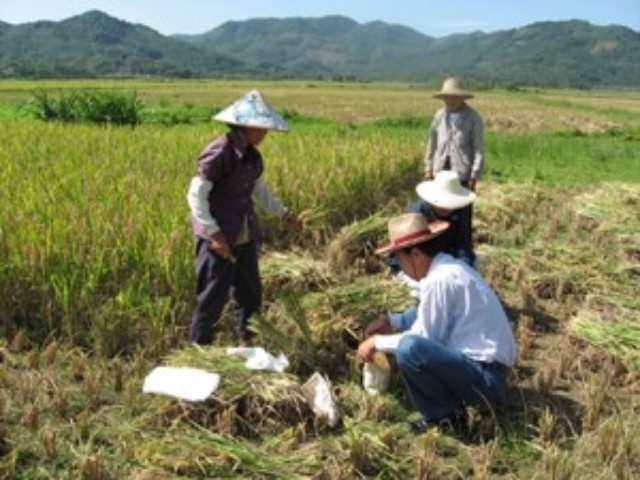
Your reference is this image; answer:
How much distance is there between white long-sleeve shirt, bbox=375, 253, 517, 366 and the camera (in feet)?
9.68

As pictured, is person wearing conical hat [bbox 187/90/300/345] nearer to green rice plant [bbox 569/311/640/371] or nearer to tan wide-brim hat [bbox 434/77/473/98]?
green rice plant [bbox 569/311/640/371]

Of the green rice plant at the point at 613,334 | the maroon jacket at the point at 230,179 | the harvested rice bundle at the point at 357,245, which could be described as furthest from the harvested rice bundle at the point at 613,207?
the maroon jacket at the point at 230,179

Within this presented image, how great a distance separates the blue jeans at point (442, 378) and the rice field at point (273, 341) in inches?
3.8

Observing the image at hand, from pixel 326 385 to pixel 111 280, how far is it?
A: 1458mm

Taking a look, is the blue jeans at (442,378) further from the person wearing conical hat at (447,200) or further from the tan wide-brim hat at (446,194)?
the tan wide-brim hat at (446,194)

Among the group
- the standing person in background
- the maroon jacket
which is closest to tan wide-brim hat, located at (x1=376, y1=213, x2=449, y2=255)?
the maroon jacket

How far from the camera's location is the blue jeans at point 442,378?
2.97 metres

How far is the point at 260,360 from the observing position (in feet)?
10.5

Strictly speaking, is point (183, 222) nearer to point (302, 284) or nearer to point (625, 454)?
point (302, 284)

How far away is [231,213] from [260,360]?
0.76 meters

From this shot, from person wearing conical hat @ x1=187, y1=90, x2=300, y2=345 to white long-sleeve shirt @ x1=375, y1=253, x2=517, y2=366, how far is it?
36.3 inches

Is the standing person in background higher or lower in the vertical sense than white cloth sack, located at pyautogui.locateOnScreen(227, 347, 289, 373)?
higher

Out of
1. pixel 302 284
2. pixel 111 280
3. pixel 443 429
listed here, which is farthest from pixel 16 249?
pixel 443 429

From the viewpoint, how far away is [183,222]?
441 cm
